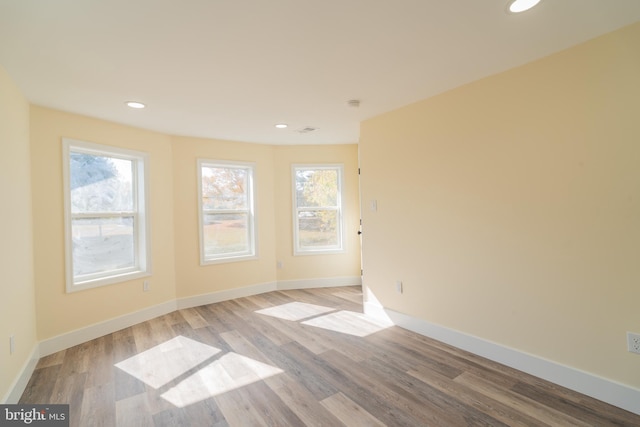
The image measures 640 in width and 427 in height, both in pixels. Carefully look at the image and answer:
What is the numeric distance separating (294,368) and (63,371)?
195 centimetres

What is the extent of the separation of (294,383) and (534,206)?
7.40 feet

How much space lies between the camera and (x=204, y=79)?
2.32 m

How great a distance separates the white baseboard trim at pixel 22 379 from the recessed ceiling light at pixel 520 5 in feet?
12.6

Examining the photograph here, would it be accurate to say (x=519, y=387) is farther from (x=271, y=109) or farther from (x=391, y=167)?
(x=271, y=109)

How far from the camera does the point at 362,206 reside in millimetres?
3654

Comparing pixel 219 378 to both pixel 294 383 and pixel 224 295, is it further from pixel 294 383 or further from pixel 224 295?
pixel 224 295

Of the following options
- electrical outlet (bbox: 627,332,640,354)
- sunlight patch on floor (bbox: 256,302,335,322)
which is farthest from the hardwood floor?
electrical outlet (bbox: 627,332,640,354)

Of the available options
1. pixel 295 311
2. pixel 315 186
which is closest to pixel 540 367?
pixel 295 311

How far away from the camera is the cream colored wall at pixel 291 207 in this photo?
4879mm

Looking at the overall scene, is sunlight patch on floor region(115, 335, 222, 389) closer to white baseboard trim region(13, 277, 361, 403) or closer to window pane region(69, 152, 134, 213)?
white baseboard trim region(13, 277, 361, 403)

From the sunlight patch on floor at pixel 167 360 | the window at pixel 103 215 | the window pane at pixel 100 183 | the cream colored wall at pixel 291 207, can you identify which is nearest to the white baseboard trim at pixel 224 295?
the cream colored wall at pixel 291 207

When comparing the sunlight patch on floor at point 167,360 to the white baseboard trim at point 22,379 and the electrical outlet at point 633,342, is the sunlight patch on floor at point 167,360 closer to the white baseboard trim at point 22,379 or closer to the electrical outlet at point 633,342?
the white baseboard trim at point 22,379

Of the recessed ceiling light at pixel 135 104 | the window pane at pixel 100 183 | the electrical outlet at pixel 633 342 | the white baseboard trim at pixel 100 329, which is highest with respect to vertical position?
the recessed ceiling light at pixel 135 104

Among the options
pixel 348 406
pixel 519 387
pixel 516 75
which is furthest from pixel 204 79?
pixel 519 387
